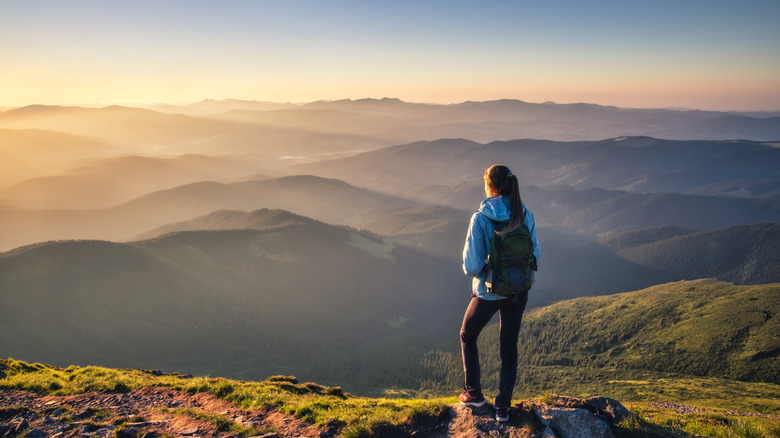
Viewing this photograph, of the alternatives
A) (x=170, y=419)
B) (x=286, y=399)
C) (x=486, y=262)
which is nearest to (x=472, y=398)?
(x=486, y=262)

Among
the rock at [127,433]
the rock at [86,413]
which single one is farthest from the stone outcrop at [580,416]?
the rock at [86,413]

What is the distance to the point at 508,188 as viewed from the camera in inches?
324

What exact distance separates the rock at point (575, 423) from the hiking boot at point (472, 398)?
1271mm

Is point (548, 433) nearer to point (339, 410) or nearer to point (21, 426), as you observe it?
point (339, 410)

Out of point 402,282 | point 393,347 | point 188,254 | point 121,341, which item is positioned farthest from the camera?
point 402,282

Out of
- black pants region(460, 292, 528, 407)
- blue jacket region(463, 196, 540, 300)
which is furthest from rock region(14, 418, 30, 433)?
blue jacket region(463, 196, 540, 300)

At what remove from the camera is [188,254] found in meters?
149

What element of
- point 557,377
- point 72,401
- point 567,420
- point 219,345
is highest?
point 567,420

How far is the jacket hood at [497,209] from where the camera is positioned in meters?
8.06

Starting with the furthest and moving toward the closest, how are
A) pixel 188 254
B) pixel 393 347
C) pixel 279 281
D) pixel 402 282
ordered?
pixel 402 282 → pixel 279 281 → pixel 188 254 → pixel 393 347

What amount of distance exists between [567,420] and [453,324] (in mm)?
163864

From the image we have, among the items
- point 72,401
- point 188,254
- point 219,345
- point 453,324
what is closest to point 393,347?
point 453,324

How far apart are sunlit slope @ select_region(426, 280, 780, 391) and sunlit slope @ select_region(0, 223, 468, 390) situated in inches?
1406

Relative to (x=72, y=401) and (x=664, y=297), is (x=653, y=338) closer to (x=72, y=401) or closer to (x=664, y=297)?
(x=664, y=297)
